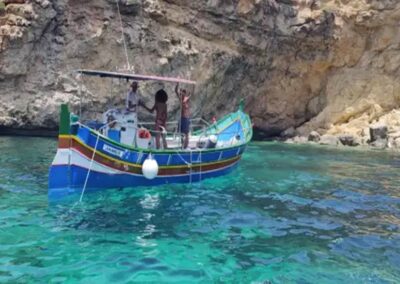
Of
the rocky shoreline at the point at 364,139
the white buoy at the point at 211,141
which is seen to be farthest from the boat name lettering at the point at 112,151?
the rocky shoreline at the point at 364,139

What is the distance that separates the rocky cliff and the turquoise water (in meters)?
10.7

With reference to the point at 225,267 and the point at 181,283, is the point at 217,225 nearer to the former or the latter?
the point at 225,267

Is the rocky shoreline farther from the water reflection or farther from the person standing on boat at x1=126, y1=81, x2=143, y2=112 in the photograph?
the water reflection

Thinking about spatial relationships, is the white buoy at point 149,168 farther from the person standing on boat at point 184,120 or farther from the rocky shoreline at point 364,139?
the rocky shoreline at point 364,139

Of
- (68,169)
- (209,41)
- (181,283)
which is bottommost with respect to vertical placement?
(181,283)

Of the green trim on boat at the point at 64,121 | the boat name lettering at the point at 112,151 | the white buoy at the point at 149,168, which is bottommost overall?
the white buoy at the point at 149,168

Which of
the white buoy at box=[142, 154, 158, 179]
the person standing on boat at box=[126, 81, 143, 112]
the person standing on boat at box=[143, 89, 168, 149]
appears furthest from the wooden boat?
the person standing on boat at box=[143, 89, 168, 149]

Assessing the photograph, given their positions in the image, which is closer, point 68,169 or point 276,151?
point 68,169

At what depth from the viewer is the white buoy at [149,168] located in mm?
12969

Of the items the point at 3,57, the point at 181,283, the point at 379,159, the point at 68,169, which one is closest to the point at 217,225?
the point at 181,283

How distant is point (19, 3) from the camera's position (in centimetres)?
2561

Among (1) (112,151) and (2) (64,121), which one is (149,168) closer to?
(1) (112,151)

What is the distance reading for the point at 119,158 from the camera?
42.7 ft

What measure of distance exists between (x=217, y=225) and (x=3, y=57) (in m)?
19.2
